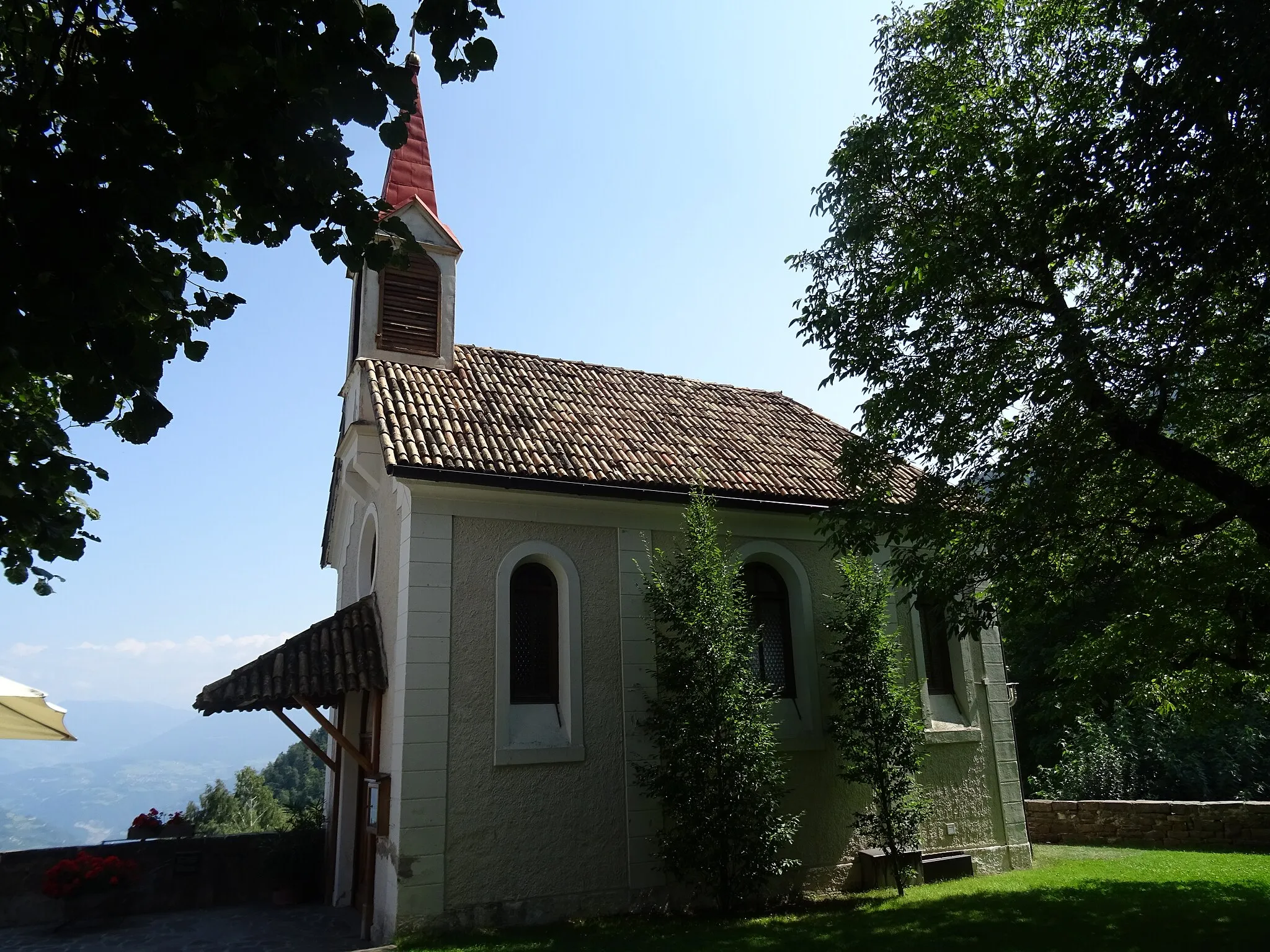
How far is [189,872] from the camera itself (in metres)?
12.8

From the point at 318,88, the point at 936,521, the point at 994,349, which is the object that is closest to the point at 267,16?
the point at 318,88

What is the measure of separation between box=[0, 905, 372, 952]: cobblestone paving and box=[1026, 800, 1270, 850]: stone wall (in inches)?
539

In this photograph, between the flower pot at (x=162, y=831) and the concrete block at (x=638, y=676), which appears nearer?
the concrete block at (x=638, y=676)

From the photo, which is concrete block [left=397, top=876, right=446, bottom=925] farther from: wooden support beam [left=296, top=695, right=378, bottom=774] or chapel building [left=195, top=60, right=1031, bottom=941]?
wooden support beam [left=296, top=695, right=378, bottom=774]

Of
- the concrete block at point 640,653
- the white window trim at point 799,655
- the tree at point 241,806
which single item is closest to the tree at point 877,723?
the white window trim at point 799,655

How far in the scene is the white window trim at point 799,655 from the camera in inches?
479

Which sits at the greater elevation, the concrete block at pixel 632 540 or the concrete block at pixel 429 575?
the concrete block at pixel 632 540

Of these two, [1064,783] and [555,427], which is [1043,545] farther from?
[1064,783]

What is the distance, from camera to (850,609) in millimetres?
12133

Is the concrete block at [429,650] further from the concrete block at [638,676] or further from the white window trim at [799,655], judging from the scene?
the white window trim at [799,655]

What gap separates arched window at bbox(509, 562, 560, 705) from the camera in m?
11.0

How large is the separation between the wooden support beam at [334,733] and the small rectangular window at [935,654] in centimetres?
879

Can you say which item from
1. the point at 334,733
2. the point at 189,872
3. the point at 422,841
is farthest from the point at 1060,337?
the point at 189,872

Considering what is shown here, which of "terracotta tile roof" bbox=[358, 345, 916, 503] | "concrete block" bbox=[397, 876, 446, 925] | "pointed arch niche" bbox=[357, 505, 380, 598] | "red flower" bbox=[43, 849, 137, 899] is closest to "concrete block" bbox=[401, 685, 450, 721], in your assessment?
"concrete block" bbox=[397, 876, 446, 925]
